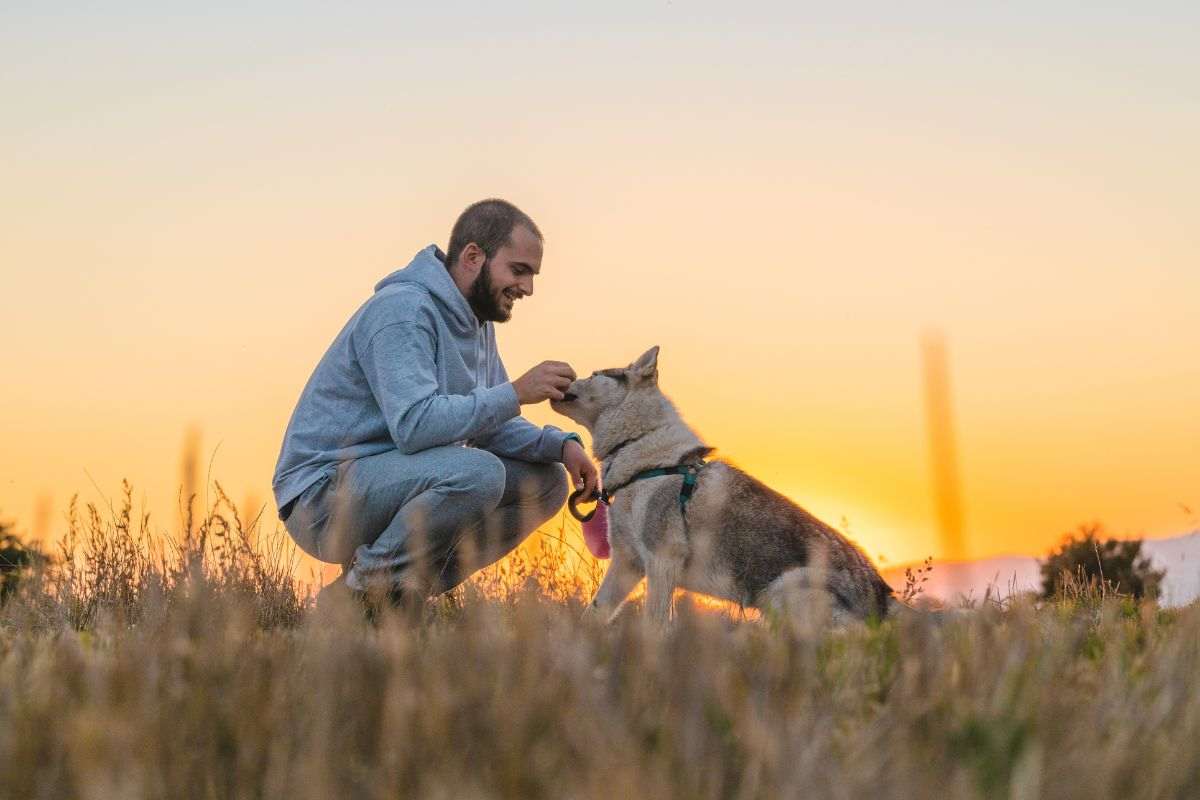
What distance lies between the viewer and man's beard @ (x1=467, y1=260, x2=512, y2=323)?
699 centimetres

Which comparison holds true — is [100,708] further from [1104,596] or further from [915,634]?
[1104,596]

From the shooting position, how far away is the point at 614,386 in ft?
25.4

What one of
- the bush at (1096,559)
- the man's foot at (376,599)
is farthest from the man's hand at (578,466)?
the bush at (1096,559)

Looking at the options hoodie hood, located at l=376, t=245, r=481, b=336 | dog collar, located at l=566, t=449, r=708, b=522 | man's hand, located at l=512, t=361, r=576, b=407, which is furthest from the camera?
dog collar, located at l=566, t=449, r=708, b=522

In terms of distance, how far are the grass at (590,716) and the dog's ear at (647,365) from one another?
398cm

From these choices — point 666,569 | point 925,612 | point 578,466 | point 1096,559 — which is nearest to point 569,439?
point 578,466

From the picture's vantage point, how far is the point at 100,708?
2.58 m

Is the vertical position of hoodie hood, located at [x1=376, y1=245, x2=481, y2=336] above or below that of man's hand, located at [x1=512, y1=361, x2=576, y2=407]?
above

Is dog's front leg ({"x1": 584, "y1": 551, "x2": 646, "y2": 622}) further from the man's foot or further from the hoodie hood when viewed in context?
the hoodie hood

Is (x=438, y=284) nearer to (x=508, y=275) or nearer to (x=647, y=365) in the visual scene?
(x=508, y=275)

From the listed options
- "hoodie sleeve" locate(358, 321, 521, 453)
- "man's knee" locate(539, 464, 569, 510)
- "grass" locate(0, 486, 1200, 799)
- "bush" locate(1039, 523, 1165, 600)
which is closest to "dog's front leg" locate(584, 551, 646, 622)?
"man's knee" locate(539, 464, 569, 510)

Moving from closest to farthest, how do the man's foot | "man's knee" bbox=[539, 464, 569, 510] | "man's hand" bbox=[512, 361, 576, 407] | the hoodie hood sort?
the man's foot, "man's hand" bbox=[512, 361, 576, 407], the hoodie hood, "man's knee" bbox=[539, 464, 569, 510]

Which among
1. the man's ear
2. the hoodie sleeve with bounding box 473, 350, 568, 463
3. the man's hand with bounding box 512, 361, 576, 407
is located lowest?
the hoodie sleeve with bounding box 473, 350, 568, 463

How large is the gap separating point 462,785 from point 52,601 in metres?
5.57
